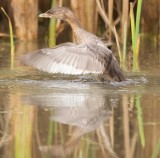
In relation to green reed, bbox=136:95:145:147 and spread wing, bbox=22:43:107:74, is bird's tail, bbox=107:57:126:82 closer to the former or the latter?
spread wing, bbox=22:43:107:74

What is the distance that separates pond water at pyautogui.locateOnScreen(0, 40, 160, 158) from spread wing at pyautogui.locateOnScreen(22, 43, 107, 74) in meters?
0.15

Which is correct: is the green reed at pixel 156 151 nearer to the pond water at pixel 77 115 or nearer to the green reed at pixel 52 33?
the pond water at pixel 77 115

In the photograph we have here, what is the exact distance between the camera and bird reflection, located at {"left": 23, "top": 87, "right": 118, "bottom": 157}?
400 cm

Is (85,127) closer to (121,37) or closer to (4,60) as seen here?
(4,60)

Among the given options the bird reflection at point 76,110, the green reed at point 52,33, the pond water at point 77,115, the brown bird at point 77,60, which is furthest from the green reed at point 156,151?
the green reed at point 52,33

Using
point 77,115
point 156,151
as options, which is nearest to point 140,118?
point 77,115

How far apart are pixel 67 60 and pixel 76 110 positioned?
3.72ft

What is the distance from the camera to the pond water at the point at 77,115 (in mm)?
3920

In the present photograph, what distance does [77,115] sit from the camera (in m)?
4.80

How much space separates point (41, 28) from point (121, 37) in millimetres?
1603

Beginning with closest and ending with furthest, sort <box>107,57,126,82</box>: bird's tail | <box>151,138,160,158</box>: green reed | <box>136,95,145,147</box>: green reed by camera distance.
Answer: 1. <box>151,138,160,158</box>: green reed
2. <box>136,95,145,147</box>: green reed
3. <box>107,57,126,82</box>: bird's tail

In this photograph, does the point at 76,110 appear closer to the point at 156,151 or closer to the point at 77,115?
the point at 77,115

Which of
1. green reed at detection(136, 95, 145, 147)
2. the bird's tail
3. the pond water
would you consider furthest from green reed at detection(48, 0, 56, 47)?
green reed at detection(136, 95, 145, 147)

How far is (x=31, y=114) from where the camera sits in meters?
4.77
